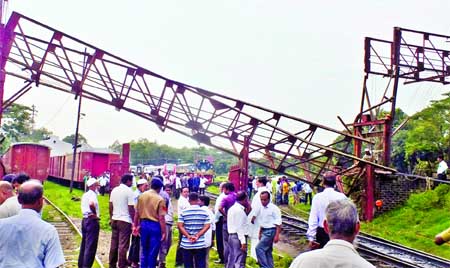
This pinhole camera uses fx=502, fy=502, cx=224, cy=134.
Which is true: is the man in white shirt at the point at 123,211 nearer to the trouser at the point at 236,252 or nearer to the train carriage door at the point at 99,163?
the trouser at the point at 236,252

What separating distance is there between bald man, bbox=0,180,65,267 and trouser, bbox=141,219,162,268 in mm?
4305

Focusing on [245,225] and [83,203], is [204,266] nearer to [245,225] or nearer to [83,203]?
[245,225]

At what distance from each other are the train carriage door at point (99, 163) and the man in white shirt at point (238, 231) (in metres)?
26.6

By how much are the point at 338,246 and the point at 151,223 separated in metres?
5.93

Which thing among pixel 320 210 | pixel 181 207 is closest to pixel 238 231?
pixel 320 210

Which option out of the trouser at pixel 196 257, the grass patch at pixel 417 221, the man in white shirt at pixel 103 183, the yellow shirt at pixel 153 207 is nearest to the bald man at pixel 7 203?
the yellow shirt at pixel 153 207

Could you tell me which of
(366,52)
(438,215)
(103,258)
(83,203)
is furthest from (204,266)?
(366,52)

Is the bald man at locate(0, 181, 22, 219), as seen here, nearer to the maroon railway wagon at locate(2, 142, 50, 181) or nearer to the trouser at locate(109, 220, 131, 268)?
the trouser at locate(109, 220, 131, 268)

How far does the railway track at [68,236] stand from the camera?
1105cm

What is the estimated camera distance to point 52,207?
2123 centimetres

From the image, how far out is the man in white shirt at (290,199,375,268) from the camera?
2760mm

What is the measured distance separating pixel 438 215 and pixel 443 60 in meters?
7.31

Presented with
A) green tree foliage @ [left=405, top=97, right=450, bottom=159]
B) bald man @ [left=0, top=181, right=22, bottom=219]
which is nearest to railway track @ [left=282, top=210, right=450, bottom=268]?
bald man @ [left=0, top=181, right=22, bottom=219]

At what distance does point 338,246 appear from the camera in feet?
9.25
